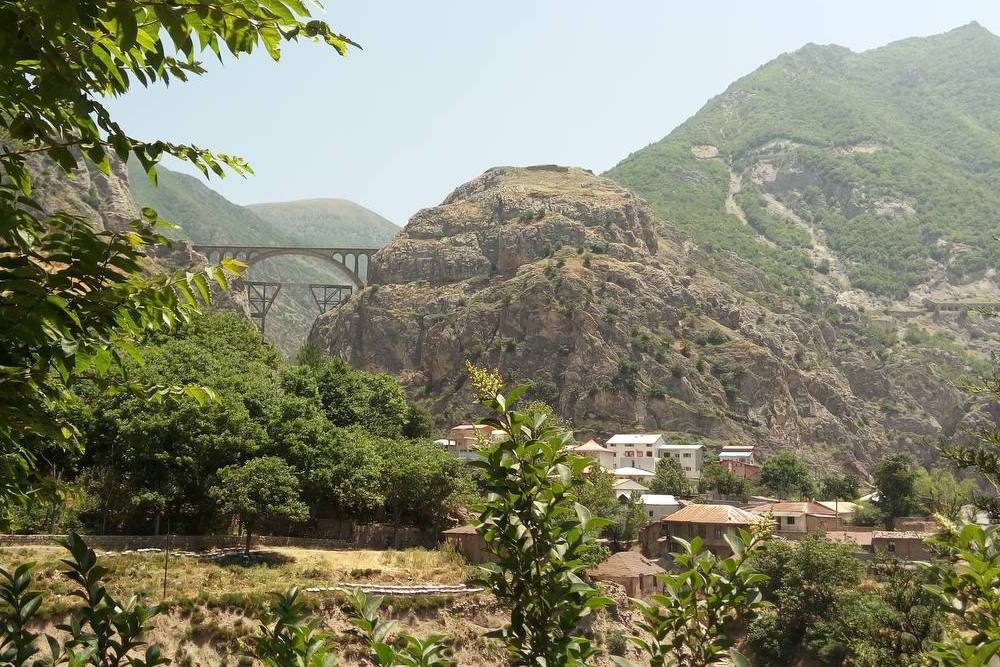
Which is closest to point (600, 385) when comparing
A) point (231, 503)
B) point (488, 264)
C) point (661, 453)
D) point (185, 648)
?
point (661, 453)

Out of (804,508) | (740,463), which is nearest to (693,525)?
(804,508)

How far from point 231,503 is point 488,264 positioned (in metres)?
75.9

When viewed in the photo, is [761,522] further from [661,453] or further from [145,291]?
[661,453]

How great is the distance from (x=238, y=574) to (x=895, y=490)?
46708 millimetres

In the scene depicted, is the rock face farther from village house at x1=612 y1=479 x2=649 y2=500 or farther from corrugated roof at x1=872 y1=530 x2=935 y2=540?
corrugated roof at x1=872 y1=530 x2=935 y2=540

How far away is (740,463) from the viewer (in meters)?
78.2

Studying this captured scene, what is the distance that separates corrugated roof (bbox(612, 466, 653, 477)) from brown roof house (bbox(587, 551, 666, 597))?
76.4ft

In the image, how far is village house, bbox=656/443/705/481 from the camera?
250ft


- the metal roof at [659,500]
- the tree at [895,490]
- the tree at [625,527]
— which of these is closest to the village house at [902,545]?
the tree at [895,490]

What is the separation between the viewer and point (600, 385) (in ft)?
287

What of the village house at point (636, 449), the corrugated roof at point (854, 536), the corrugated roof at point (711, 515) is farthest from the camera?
the village house at point (636, 449)

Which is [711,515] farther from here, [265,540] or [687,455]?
[265,540]

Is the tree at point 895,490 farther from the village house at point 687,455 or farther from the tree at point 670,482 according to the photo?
the village house at point 687,455

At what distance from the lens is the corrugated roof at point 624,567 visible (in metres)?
43.2
